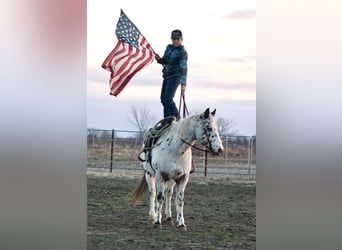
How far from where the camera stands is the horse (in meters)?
6.55

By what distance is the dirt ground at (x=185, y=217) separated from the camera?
6570mm

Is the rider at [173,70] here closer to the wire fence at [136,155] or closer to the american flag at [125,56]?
the american flag at [125,56]

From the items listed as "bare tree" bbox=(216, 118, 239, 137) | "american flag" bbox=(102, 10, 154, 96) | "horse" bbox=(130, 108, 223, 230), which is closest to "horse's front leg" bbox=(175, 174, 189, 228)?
"horse" bbox=(130, 108, 223, 230)

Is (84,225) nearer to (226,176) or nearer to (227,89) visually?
(226,176)

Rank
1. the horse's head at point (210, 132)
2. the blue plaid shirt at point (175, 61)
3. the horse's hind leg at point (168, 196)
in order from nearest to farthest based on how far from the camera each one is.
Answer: the horse's head at point (210, 132) → the blue plaid shirt at point (175, 61) → the horse's hind leg at point (168, 196)

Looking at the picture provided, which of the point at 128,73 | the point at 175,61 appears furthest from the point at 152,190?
the point at 175,61

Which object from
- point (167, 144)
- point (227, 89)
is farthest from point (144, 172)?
point (227, 89)

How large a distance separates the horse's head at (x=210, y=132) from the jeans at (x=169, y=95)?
1.08 feet

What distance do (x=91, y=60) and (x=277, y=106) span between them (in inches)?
76.2

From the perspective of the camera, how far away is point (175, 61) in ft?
21.8

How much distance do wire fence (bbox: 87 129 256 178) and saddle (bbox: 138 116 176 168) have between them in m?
0.06

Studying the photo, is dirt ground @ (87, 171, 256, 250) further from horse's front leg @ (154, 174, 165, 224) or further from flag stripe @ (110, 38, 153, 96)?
flag stripe @ (110, 38, 153, 96)

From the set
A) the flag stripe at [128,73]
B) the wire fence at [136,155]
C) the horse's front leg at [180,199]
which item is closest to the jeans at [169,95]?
the flag stripe at [128,73]

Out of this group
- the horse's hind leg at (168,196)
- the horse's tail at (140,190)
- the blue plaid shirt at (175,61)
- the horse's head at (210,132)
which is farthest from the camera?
the horse's tail at (140,190)
